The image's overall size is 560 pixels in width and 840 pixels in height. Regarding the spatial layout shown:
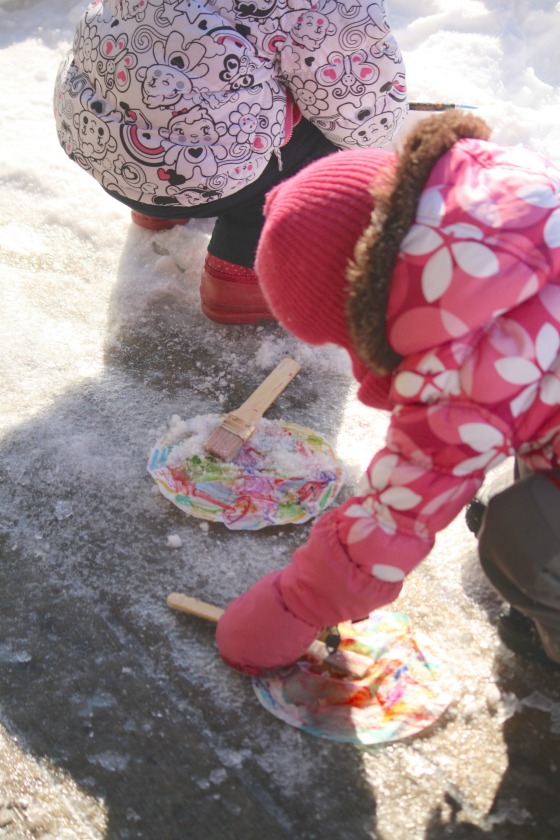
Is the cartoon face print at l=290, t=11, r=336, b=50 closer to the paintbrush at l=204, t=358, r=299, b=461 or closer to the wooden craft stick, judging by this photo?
the paintbrush at l=204, t=358, r=299, b=461

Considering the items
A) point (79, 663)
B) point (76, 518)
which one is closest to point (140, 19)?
point (76, 518)

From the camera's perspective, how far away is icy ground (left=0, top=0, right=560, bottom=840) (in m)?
1.07

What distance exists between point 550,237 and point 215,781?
83 cm

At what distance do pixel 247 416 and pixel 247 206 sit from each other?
1.66 feet

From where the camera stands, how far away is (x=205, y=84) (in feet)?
5.00

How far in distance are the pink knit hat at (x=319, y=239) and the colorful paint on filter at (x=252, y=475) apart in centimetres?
41

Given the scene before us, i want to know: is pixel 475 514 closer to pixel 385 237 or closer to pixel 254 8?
pixel 385 237

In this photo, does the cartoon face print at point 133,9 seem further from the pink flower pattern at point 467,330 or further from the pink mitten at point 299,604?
the pink mitten at point 299,604

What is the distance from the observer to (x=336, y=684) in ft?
3.94

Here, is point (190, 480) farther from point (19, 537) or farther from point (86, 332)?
point (86, 332)

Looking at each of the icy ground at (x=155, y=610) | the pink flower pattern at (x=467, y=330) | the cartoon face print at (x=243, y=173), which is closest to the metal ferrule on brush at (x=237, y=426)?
the icy ground at (x=155, y=610)

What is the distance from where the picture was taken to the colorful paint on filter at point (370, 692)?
116cm

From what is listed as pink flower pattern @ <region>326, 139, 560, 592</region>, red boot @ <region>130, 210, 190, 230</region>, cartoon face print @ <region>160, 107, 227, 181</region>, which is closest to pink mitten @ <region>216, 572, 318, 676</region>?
pink flower pattern @ <region>326, 139, 560, 592</region>

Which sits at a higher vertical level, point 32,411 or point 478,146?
point 478,146
